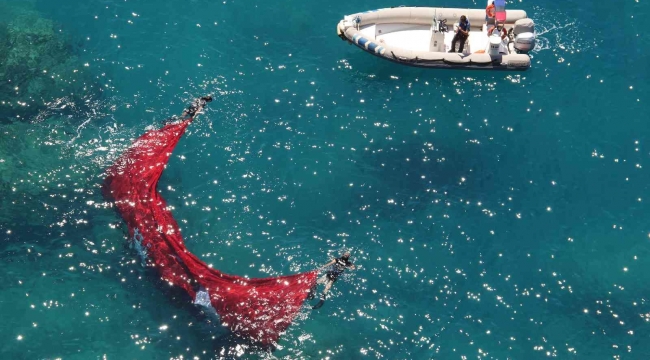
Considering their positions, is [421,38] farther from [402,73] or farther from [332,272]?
[332,272]

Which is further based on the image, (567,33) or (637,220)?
(567,33)

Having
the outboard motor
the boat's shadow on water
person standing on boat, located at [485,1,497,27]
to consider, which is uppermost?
person standing on boat, located at [485,1,497,27]

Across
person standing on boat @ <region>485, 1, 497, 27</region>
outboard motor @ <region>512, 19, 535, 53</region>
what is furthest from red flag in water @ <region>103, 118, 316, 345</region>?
person standing on boat @ <region>485, 1, 497, 27</region>

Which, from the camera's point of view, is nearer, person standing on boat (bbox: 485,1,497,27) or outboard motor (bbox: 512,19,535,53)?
outboard motor (bbox: 512,19,535,53)

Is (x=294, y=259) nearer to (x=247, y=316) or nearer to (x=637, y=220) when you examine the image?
(x=247, y=316)

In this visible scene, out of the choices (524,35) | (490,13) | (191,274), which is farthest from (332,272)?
(490,13)

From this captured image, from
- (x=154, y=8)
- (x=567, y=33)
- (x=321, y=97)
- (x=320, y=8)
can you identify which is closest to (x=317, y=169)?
(x=321, y=97)

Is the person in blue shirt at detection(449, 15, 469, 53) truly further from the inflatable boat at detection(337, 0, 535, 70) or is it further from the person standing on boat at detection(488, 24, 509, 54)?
the person standing on boat at detection(488, 24, 509, 54)
